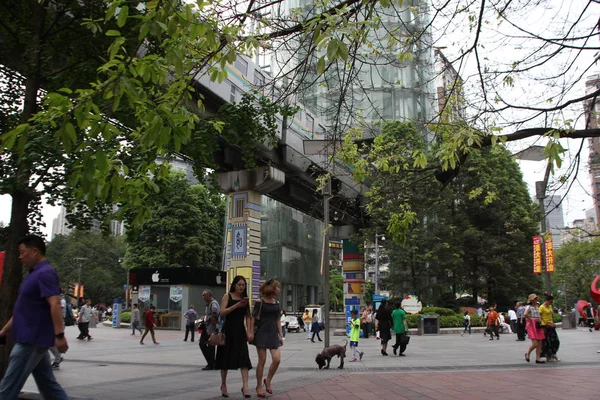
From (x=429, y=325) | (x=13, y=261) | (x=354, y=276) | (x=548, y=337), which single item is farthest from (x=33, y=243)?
(x=354, y=276)

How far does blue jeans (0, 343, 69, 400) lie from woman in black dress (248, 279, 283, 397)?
2826mm

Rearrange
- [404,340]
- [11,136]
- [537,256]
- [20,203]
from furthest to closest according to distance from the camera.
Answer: [537,256]
[404,340]
[20,203]
[11,136]

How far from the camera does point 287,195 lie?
3050 cm

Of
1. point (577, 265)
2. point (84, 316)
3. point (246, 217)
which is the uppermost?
point (246, 217)

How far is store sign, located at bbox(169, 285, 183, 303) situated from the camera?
31.4 m

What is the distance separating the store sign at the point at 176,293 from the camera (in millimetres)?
31406

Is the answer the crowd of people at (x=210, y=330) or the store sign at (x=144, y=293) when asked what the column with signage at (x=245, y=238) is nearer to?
the store sign at (x=144, y=293)

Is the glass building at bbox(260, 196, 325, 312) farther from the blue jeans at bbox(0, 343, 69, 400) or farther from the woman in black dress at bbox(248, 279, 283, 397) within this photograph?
the blue jeans at bbox(0, 343, 69, 400)

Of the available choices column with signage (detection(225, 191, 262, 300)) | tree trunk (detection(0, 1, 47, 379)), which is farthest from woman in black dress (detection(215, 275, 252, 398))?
column with signage (detection(225, 191, 262, 300))

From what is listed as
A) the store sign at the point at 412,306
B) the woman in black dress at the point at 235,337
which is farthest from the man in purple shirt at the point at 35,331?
the store sign at the point at 412,306

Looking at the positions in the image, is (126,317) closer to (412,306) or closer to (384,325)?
(412,306)

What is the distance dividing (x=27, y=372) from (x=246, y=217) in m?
20.1

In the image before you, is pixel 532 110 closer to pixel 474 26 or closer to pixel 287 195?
pixel 474 26

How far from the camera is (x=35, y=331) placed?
14.5 feet
